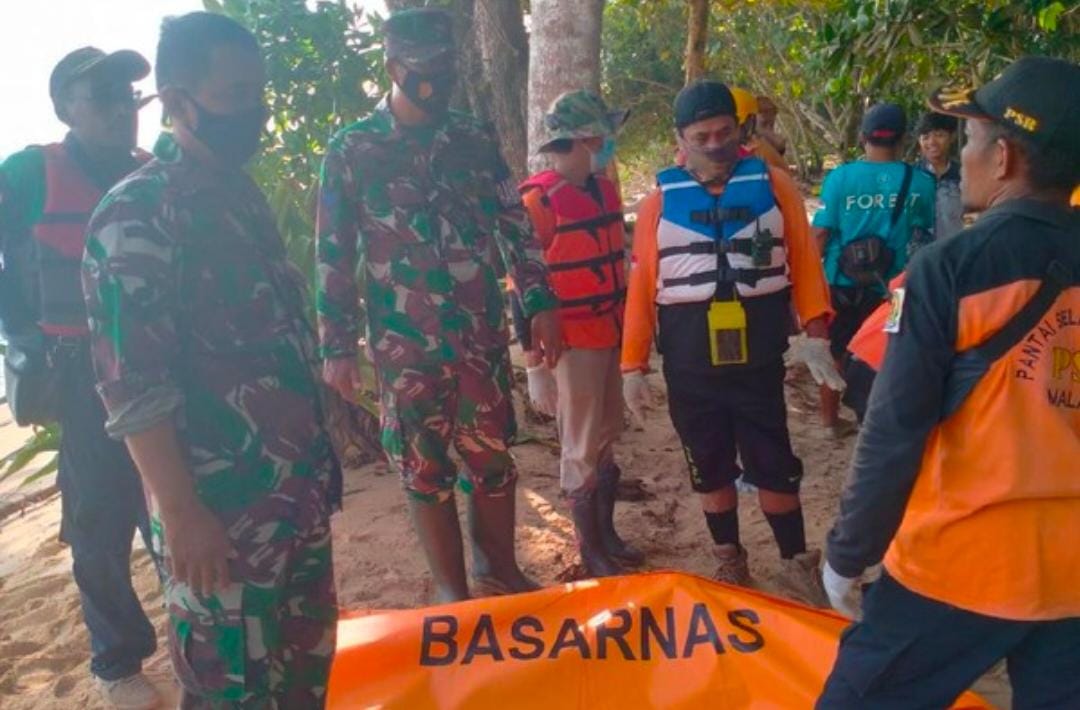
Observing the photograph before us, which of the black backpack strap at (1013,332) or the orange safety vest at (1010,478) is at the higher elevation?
the black backpack strap at (1013,332)

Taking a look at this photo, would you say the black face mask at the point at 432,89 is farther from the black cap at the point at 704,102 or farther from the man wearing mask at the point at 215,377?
the man wearing mask at the point at 215,377

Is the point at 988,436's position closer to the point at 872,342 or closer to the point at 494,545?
the point at 872,342

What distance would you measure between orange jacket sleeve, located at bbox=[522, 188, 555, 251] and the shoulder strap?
6.30 ft

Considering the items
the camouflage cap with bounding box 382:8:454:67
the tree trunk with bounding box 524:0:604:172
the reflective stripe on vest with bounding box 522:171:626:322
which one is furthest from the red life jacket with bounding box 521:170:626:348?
the tree trunk with bounding box 524:0:604:172

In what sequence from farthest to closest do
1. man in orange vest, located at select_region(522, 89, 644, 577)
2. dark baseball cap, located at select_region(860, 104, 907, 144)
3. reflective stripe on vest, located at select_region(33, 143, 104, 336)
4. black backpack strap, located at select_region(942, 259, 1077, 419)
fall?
dark baseball cap, located at select_region(860, 104, 907, 144) < man in orange vest, located at select_region(522, 89, 644, 577) < reflective stripe on vest, located at select_region(33, 143, 104, 336) < black backpack strap, located at select_region(942, 259, 1077, 419)

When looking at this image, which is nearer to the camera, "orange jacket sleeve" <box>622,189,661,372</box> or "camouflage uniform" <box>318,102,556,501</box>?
"camouflage uniform" <box>318,102,556,501</box>

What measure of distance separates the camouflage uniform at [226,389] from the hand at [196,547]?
89 mm

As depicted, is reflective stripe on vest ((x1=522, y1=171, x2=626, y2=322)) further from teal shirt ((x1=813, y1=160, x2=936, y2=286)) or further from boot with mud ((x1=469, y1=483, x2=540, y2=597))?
teal shirt ((x1=813, y1=160, x2=936, y2=286))

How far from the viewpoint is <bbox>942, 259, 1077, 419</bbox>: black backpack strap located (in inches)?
63.6

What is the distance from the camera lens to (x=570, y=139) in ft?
11.4

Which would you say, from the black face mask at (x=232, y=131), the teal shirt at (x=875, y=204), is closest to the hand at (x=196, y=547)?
the black face mask at (x=232, y=131)

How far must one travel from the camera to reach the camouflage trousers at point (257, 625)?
1.98 meters

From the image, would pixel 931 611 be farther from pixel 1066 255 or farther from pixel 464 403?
pixel 464 403

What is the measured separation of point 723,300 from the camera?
3.22m
